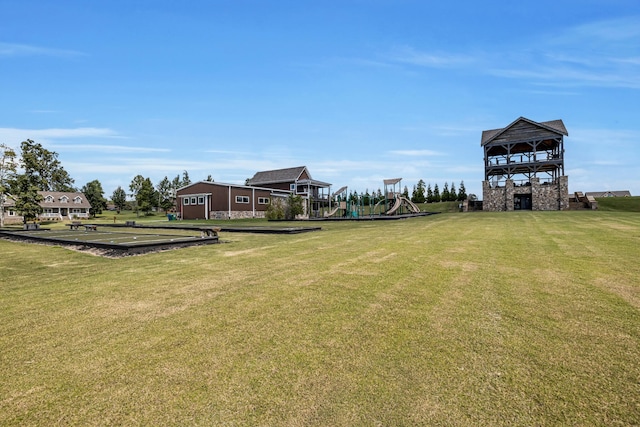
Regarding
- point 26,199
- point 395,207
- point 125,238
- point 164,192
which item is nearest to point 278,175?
point 395,207

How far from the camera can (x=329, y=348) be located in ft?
9.87

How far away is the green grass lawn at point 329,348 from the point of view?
215 centimetres

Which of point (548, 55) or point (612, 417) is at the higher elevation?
point (548, 55)

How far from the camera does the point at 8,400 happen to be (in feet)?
7.59

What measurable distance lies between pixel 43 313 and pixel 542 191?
42.4 m

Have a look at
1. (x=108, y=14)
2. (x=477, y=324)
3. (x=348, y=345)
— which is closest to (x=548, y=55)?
(x=477, y=324)

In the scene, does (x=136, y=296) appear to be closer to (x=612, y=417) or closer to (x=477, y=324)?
(x=477, y=324)

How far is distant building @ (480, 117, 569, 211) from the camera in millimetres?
34438

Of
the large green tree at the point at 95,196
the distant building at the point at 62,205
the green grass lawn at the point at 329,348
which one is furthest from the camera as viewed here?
the large green tree at the point at 95,196

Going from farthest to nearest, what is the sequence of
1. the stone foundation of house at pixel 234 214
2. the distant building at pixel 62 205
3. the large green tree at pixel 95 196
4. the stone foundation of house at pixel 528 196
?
the large green tree at pixel 95 196
the distant building at pixel 62 205
the stone foundation of house at pixel 234 214
the stone foundation of house at pixel 528 196

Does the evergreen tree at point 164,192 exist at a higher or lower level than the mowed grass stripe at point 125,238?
higher

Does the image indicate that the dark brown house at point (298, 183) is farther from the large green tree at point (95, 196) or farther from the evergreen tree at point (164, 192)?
the large green tree at point (95, 196)

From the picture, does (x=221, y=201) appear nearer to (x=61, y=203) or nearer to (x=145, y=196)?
(x=145, y=196)

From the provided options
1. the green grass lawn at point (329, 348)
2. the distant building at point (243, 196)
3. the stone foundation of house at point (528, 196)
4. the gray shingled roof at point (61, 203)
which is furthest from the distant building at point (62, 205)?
the stone foundation of house at point (528, 196)
